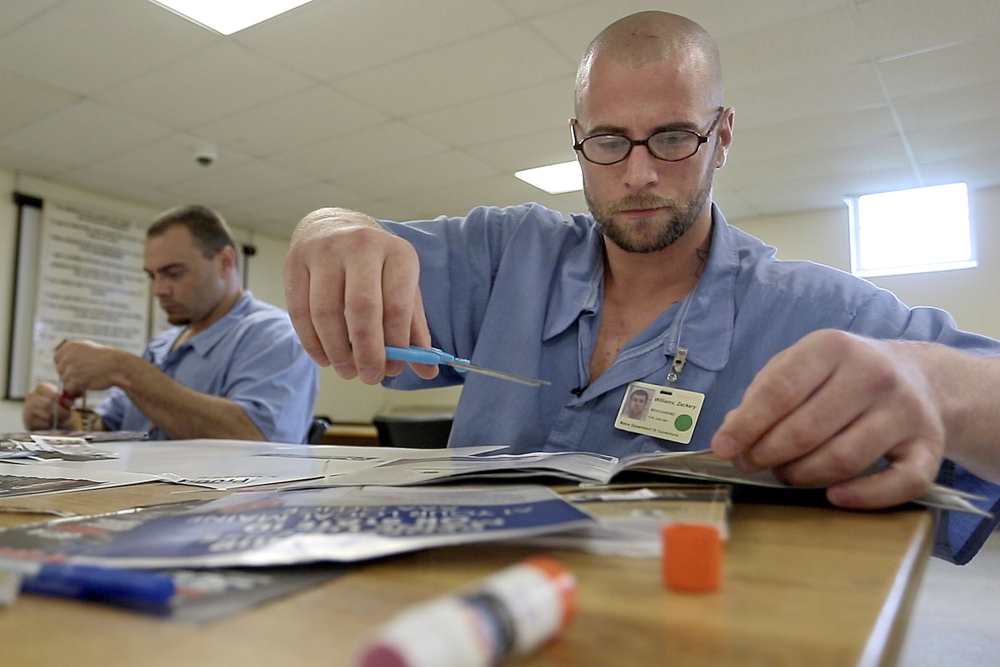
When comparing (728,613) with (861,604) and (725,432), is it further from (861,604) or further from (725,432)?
(725,432)

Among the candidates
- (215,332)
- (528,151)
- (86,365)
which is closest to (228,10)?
(215,332)

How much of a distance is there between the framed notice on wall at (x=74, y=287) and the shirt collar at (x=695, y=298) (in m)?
4.13

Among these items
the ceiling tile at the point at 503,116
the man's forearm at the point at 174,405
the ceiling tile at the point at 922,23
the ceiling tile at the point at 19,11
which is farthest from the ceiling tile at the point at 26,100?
the ceiling tile at the point at 922,23

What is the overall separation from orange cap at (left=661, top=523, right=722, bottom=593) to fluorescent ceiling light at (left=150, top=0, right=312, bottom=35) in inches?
107

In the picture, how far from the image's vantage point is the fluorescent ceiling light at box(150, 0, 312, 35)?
2605 mm

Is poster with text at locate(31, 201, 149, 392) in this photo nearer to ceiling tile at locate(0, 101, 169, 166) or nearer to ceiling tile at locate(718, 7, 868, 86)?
ceiling tile at locate(0, 101, 169, 166)

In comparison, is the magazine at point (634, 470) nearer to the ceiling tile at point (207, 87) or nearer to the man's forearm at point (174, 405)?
the man's forearm at point (174, 405)

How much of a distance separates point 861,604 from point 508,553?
16 cm

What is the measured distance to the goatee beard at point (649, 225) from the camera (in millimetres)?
1062

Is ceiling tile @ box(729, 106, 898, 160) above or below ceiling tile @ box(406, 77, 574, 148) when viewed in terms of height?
above

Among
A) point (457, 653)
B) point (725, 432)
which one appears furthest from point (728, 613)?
point (725, 432)

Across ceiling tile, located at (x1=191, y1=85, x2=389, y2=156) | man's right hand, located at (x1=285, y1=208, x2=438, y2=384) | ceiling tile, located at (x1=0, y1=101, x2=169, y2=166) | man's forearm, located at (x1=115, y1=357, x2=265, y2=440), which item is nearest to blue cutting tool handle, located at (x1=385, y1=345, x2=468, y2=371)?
man's right hand, located at (x1=285, y1=208, x2=438, y2=384)

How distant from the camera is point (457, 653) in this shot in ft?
0.58

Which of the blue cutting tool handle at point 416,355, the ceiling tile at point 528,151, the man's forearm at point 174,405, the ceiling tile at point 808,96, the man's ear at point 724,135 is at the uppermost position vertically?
the ceiling tile at point 808,96
